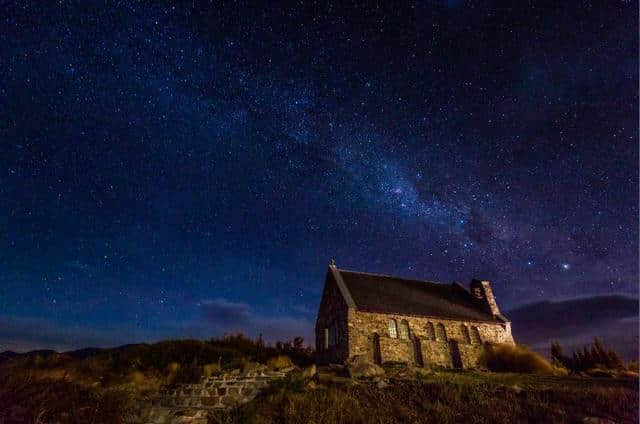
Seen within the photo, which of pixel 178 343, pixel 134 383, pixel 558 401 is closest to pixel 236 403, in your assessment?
pixel 134 383

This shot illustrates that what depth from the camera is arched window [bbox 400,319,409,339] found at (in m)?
24.4

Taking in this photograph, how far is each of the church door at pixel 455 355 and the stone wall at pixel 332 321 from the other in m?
9.34

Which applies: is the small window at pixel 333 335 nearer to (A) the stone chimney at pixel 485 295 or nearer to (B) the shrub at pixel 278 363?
(B) the shrub at pixel 278 363

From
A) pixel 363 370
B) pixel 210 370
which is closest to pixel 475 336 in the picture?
pixel 363 370

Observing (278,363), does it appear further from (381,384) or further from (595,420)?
(595,420)

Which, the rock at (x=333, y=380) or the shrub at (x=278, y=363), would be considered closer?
the rock at (x=333, y=380)

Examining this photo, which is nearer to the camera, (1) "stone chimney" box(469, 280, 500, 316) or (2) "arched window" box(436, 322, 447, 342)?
(2) "arched window" box(436, 322, 447, 342)

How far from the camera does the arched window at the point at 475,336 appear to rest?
86.7ft

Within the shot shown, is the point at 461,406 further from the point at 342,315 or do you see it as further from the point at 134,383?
the point at 342,315

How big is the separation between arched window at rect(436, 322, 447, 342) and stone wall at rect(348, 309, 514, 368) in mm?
164

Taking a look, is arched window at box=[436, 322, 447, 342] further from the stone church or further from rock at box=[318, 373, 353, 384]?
rock at box=[318, 373, 353, 384]

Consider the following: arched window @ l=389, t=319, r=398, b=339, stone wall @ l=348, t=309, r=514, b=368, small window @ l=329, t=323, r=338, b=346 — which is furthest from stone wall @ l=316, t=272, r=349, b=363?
arched window @ l=389, t=319, r=398, b=339

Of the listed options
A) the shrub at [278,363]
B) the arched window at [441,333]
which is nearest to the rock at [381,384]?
the shrub at [278,363]

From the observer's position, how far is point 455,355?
24875 mm
